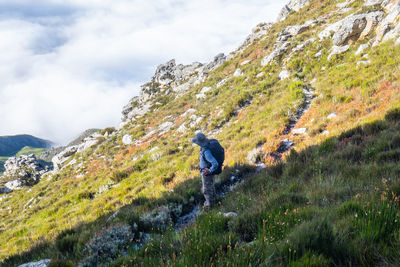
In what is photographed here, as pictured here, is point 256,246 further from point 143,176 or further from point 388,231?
point 143,176

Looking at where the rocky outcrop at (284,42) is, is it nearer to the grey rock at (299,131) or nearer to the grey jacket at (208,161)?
the grey rock at (299,131)

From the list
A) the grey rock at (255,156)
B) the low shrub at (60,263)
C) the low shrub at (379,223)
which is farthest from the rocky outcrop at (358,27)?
the low shrub at (60,263)

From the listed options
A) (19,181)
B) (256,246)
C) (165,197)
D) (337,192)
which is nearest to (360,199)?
(337,192)

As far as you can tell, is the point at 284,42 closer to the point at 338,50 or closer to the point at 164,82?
the point at 338,50

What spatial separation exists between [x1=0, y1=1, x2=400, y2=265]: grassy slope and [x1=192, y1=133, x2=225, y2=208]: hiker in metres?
0.46

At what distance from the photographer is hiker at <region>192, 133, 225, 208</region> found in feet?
16.0

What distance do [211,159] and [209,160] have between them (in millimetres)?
55

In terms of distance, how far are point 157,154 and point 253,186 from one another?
8893 mm

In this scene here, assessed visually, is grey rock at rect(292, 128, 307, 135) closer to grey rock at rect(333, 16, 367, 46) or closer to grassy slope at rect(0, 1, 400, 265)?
grassy slope at rect(0, 1, 400, 265)

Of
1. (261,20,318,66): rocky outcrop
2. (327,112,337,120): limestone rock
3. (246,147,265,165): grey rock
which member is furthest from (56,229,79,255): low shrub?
(261,20,318,66): rocky outcrop

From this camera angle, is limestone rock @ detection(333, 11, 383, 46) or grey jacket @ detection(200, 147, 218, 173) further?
limestone rock @ detection(333, 11, 383, 46)

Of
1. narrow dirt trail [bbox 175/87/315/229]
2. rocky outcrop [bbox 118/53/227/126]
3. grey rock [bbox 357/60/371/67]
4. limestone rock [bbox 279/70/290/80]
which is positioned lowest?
narrow dirt trail [bbox 175/87/315/229]

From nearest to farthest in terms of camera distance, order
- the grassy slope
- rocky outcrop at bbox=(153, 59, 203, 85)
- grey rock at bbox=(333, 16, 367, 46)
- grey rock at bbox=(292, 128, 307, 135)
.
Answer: the grassy slope, grey rock at bbox=(292, 128, 307, 135), grey rock at bbox=(333, 16, 367, 46), rocky outcrop at bbox=(153, 59, 203, 85)

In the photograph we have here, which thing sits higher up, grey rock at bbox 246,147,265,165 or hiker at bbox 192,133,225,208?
hiker at bbox 192,133,225,208
